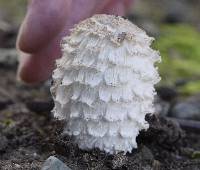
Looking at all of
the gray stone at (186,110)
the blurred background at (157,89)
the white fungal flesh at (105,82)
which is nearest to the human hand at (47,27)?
the blurred background at (157,89)

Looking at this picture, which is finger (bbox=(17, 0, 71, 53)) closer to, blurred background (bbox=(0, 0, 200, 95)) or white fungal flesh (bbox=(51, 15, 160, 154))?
white fungal flesh (bbox=(51, 15, 160, 154))

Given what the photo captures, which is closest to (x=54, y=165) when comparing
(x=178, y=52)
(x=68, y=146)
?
(x=68, y=146)

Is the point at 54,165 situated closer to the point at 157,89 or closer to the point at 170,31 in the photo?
the point at 157,89

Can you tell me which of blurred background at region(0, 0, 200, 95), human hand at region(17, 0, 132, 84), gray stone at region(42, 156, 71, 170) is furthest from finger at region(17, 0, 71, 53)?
blurred background at region(0, 0, 200, 95)

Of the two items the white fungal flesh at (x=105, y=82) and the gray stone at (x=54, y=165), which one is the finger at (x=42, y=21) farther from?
the gray stone at (x=54, y=165)

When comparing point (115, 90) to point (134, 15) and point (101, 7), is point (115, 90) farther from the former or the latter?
point (134, 15)

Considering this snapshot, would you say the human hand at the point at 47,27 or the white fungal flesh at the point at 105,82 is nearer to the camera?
the white fungal flesh at the point at 105,82
